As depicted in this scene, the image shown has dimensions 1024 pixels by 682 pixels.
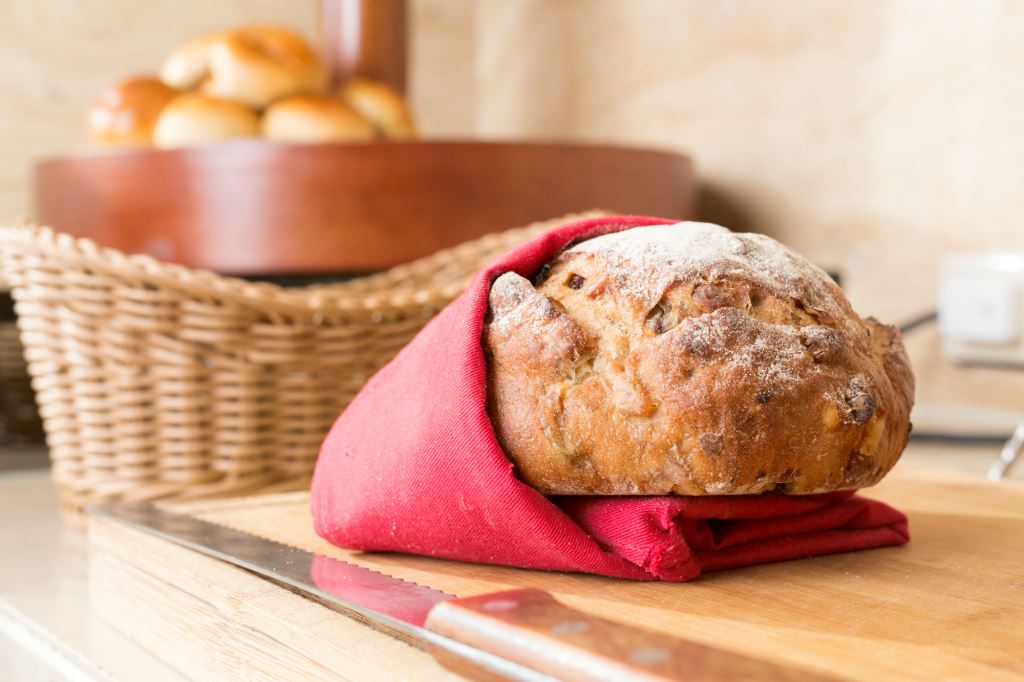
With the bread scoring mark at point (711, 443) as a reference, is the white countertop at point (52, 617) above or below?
below

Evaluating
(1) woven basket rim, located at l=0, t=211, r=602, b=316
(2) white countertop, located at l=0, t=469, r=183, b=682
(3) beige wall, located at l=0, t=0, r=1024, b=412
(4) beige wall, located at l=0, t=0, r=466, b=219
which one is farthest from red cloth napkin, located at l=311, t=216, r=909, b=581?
(4) beige wall, located at l=0, t=0, r=466, b=219

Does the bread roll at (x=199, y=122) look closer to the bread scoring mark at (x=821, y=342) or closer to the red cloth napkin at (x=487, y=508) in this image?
the red cloth napkin at (x=487, y=508)

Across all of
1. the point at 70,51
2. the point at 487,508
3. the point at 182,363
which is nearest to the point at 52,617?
the point at 182,363

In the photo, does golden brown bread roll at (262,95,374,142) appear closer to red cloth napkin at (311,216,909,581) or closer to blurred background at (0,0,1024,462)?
blurred background at (0,0,1024,462)

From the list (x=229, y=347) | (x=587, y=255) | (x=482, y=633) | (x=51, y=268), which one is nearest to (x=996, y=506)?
(x=587, y=255)

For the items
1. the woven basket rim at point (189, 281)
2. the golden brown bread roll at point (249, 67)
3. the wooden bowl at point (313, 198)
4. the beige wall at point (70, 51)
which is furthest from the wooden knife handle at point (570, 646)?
the beige wall at point (70, 51)

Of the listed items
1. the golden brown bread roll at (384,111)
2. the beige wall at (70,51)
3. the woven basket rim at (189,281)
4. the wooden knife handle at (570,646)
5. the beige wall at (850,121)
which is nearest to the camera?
the wooden knife handle at (570,646)
